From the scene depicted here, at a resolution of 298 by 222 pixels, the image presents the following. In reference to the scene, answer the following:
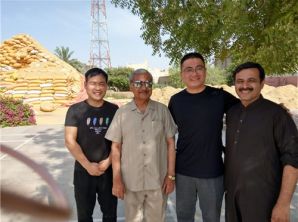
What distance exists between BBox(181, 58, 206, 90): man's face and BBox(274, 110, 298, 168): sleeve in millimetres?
745

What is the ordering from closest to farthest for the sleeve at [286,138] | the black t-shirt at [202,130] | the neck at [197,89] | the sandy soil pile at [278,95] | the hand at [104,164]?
1. the sleeve at [286,138]
2. the black t-shirt at [202,130]
3. the neck at [197,89]
4. the hand at [104,164]
5. the sandy soil pile at [278,95]

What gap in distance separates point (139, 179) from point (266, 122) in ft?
3.75

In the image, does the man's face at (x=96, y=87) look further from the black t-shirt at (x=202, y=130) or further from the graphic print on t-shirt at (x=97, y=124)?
the black t-shirt at (x=202, y=130)

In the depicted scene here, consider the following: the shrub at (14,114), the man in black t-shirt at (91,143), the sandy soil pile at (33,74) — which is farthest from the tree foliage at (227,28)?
the sandy soil pile at (33,74)

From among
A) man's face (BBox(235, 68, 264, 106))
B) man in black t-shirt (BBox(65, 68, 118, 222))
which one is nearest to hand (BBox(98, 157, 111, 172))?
man in black t-shirt (BBox(65, 68, 118, 222))

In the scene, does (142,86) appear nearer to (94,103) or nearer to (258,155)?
(94,103)

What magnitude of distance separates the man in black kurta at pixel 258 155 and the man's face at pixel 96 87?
1.17 m

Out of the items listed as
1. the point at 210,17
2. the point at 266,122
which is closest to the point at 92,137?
the point at 266,122

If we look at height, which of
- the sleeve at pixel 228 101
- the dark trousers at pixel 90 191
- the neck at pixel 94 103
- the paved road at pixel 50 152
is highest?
the sleeve at pixel 228 101

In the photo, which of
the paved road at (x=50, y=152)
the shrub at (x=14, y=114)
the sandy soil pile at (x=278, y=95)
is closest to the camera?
the paved road at (x=50, y=152)

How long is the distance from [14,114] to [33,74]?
736 centimetres

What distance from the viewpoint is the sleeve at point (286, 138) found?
7.72ft

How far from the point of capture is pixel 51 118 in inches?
644

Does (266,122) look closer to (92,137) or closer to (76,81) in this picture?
(92,137)
